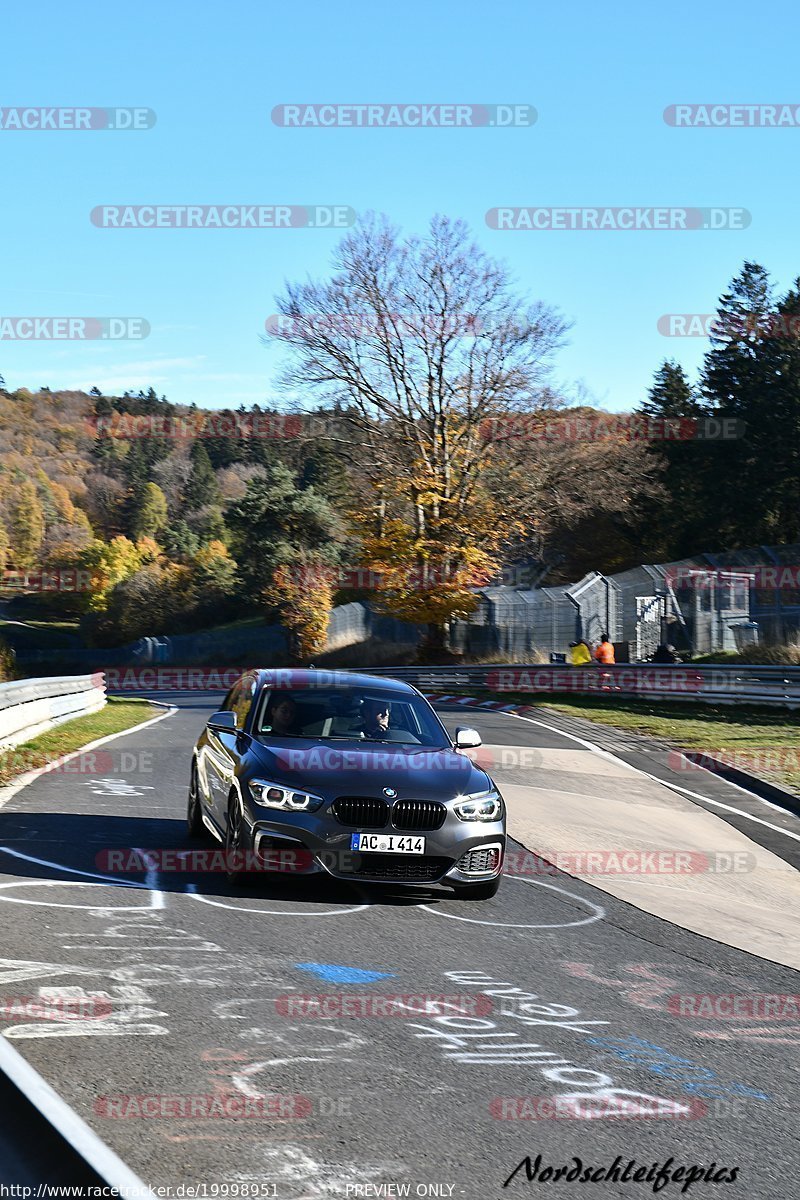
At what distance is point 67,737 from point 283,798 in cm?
1311

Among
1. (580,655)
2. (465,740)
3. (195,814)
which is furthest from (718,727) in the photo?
(465,740)

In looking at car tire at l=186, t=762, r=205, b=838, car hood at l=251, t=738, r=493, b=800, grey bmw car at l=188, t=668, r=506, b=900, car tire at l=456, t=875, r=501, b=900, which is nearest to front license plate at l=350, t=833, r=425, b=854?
grey bmw car at l=188, t=668, r=506, b=900

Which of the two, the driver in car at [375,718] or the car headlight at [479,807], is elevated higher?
the driver in car at [375,718]

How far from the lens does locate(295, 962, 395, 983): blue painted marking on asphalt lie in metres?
6.60

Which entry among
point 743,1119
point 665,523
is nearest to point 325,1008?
point 743,1119

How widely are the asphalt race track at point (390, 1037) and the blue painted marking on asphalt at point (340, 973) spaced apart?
26 mm

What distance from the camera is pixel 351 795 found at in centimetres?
846

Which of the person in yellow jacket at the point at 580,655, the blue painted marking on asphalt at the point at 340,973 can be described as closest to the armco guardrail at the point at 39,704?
→ the blue painted marking on asphalt at the point at 340,973

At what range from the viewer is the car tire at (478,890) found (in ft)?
29.1

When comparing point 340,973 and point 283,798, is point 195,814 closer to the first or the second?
point 283,798

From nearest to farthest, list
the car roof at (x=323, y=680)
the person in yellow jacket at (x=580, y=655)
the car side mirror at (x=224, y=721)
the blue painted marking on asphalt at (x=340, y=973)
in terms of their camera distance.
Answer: the blue painted marking on asphalt at (x=340, y=973)
the car side mirror at (x=224, y=721)
the car roof at (x=323, y=680)
the person in yellow jacket at (x=580, y=655)

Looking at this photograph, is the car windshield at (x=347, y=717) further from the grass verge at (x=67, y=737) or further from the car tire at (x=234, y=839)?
the grass verge at (x=67, y=737)

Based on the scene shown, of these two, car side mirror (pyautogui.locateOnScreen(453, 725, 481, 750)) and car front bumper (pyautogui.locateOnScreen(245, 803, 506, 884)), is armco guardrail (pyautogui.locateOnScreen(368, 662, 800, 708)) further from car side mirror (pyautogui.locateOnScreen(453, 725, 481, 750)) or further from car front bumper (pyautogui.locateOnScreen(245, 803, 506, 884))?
car front bumper (pyautogui.locateOnScreen(245, 803, 506, 884))

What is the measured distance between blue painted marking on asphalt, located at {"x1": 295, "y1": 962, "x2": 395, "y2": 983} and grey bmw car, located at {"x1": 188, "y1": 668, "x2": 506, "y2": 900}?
1.52 m
